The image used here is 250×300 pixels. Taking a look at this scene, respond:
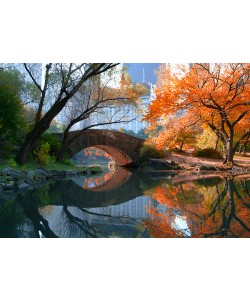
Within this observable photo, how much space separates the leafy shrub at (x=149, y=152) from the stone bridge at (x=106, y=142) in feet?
1.59

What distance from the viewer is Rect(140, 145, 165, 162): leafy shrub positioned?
59.9 ft

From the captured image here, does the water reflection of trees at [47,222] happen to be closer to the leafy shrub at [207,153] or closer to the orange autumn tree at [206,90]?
the orange autumn tree at [206,90]

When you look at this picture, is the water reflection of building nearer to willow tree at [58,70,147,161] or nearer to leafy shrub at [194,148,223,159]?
willow tree at [58,70,147,161]

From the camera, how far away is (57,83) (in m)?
11.5

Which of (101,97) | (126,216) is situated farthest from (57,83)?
(126,216)

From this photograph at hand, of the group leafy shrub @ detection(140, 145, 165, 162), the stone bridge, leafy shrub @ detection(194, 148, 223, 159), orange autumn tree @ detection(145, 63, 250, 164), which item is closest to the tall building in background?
orange autumn tree @ detection(145, 63, 250, 164)

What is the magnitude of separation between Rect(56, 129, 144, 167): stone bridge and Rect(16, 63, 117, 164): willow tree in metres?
4.44

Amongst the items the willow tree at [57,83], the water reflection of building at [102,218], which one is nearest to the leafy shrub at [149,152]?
the willow tree at [57,83]

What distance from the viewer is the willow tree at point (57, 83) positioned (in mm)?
9306

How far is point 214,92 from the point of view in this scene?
12.1 m
